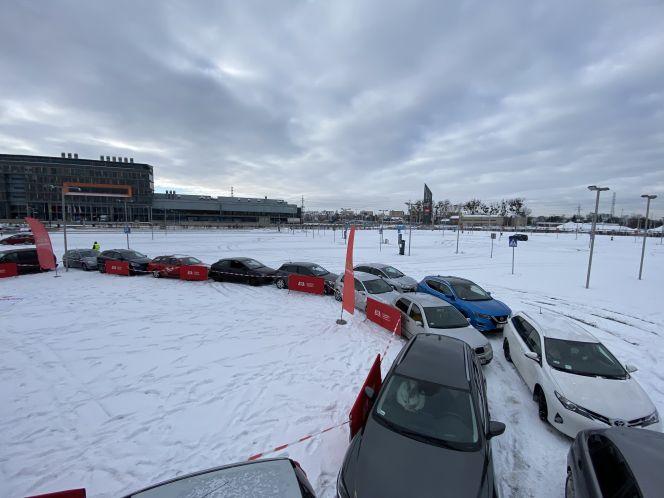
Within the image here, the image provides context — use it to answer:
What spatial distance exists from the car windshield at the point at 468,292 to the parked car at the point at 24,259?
23758mm

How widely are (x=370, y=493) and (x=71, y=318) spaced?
39.2ft

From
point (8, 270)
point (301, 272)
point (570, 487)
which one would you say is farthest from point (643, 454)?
point (8, 270)

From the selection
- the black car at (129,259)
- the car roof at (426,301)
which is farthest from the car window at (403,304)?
the black car at (129,259)

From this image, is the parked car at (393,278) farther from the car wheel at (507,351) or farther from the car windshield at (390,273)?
the car wheel at (507,351)

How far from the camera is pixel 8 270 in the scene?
18.0 m

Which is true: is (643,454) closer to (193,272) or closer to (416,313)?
(416,313)

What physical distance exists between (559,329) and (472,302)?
370 cm

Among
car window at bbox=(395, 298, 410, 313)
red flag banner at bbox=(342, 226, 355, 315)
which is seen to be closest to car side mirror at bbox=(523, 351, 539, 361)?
car window at bbox=(395, 298, 410, 313)

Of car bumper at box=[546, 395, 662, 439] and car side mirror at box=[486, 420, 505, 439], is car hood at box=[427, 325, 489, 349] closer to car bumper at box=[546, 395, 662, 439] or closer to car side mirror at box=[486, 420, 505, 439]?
car bumper at box=[546, 395, 662, 439]

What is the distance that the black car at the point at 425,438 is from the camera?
332 centimetres

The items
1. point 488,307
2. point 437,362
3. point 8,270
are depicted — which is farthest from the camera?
point 8,270

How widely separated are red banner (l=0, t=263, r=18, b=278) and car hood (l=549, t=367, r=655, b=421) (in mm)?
25504

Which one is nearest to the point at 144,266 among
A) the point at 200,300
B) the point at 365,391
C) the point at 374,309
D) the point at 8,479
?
the point at 200,300

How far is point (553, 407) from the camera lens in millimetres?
5359
